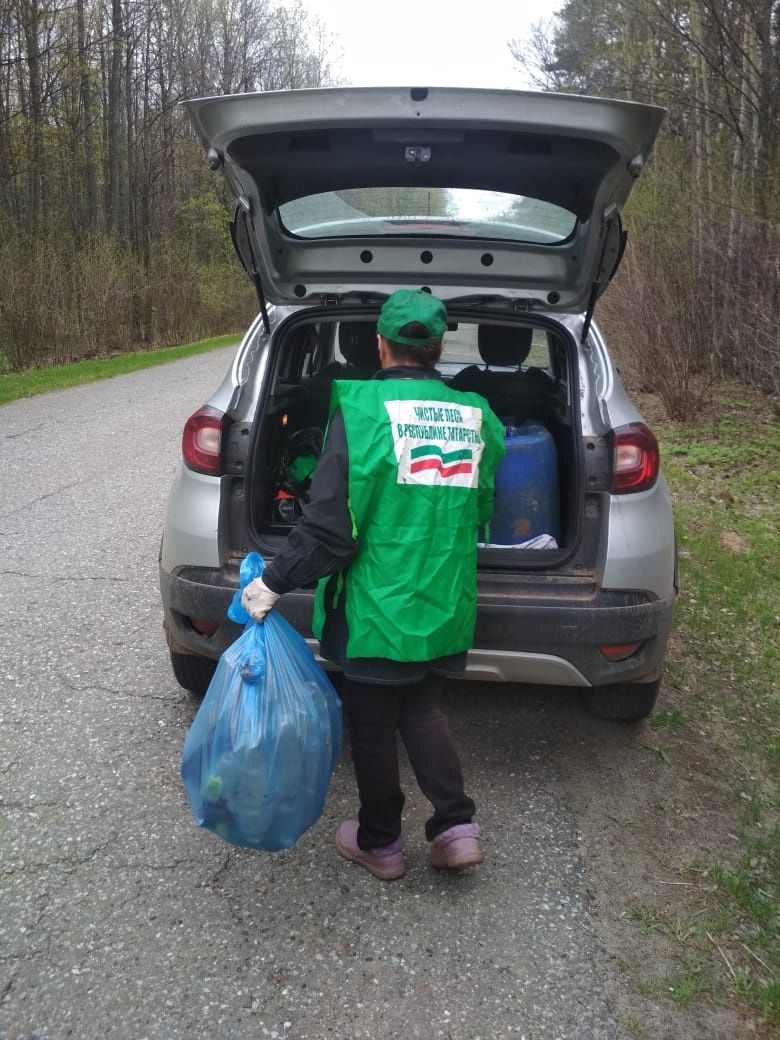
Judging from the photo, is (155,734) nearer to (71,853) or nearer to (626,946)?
(71,853)

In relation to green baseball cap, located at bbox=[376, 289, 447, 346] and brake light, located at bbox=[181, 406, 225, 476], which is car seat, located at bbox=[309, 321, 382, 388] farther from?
green baseball cap, located at bbox=[376, 289, 447, 346]

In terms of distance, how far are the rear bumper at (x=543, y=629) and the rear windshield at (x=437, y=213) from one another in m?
1.51

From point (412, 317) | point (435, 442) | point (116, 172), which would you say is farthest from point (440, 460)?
point (116, 172)

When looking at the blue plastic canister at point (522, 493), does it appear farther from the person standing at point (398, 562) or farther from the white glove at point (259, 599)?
the white glove at point (259, 599)

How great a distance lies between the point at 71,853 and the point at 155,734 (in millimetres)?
731

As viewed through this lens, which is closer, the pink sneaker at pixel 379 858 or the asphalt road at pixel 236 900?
the asphalt road at pixel 236 900

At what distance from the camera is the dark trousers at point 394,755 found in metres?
2.58

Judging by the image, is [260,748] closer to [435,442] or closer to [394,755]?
[394,755]

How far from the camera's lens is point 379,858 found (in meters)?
2.65

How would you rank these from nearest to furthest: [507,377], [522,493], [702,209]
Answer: [522,493] → [507,377] → [702,209]

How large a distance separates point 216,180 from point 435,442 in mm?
31782

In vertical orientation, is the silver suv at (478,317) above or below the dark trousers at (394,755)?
above

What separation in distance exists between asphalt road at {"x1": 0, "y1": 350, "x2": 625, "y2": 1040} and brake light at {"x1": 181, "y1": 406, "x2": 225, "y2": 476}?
1035mm

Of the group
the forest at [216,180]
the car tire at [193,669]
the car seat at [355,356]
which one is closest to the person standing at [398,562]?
the car tire at [193,669]
